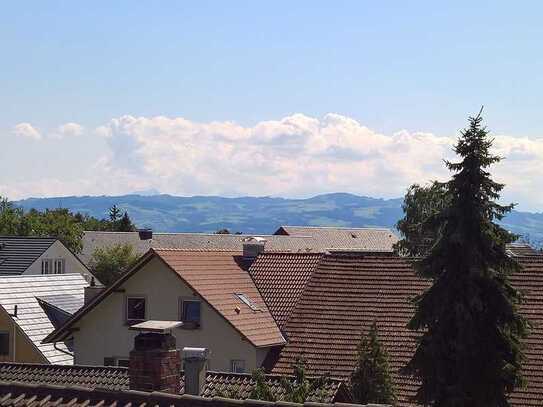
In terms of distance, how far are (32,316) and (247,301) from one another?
11.4m

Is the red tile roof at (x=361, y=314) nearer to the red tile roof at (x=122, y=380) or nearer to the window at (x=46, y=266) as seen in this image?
the red tile roof at (x=122, y=380)

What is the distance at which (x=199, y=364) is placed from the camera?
20.6 meters

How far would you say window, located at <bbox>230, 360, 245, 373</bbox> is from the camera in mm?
33062

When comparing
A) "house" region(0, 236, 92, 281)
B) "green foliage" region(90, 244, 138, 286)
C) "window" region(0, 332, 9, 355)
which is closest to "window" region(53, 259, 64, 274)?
"house" region(0, 236, 92, 281)

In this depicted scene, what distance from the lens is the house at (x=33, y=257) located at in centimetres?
6369

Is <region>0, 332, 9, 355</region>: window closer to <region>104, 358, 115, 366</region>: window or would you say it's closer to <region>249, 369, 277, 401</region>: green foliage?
<region>104, 358, 115, 366</region>: window

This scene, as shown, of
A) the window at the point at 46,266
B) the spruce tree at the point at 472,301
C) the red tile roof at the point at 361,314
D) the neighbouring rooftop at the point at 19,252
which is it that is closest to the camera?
the spruce tree at the point at 472,301

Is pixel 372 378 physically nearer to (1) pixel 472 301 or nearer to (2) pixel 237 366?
(1) pixel 472 301

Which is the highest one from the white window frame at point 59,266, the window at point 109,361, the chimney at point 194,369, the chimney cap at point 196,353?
the white window frame at point 59,266

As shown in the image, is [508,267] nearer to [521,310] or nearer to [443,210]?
[443,210]

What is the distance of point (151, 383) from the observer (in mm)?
18172

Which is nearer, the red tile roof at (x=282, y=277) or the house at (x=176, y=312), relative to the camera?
the house at (x=176, y=312)

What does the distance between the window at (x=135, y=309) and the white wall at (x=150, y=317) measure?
177 millimetres

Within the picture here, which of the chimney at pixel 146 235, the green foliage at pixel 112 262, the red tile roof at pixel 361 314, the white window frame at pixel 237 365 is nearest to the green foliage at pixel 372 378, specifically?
the red tile roof at pixel 361 314
